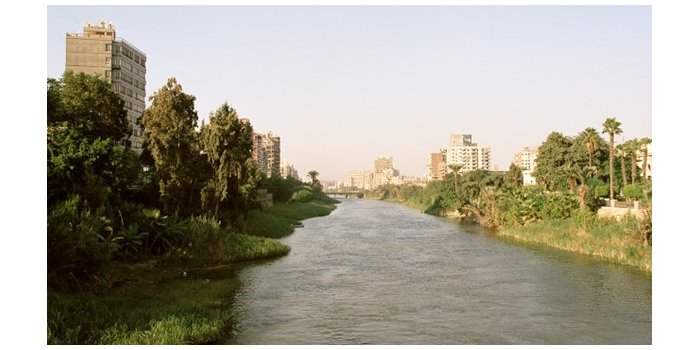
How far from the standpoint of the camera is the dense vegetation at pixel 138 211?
78.8 ft

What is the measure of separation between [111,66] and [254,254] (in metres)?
67.8

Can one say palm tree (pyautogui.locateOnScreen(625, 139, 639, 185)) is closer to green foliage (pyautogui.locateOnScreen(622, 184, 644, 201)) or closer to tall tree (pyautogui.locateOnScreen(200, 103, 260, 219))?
green foliage (pyautogui.locateOnScreen(622, 184, 644, 201))

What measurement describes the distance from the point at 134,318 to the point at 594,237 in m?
38.8

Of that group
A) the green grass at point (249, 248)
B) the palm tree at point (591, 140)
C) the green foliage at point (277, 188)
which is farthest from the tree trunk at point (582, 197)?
the green foliage at point (277, 188)

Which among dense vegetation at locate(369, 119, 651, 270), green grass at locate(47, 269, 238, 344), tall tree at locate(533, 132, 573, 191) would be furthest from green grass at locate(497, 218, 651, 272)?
tall tree at locate(533, 132, 573, 191)

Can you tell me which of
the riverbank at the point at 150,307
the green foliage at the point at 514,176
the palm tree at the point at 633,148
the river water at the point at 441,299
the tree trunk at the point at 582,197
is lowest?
the river water at the point at 441,299

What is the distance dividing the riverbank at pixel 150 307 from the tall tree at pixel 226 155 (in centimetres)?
775

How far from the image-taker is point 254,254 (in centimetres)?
4697

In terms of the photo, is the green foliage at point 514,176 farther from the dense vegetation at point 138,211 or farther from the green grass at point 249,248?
the green grass at point 249,248

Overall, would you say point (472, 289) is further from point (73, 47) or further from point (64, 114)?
point (73, 47)

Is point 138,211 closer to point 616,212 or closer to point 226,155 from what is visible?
point 226,155

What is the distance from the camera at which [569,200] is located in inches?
2425

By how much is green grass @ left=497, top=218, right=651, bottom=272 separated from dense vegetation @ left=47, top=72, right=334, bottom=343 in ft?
78.5

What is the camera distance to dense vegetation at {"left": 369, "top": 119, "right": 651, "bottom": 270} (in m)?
46.7
